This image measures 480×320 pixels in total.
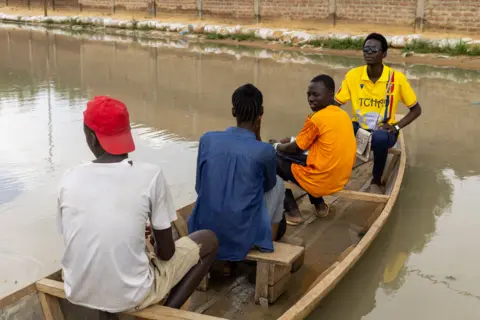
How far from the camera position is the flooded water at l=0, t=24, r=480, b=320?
433cm

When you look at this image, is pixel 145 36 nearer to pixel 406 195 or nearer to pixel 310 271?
pixel 406 195

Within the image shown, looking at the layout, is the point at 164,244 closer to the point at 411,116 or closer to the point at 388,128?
the point at 388,128

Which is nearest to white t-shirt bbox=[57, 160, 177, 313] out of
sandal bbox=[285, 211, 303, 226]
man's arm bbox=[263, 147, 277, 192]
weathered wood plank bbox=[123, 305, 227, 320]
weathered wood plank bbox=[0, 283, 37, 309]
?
weathered wood plank bbox=[123, 305, 227, 320]

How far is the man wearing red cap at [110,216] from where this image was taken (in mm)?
2525

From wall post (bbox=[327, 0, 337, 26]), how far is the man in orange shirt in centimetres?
1786

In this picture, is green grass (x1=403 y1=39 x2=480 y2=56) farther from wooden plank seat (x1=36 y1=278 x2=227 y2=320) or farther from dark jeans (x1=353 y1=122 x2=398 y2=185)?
wooden plank seat (x1=36 y1=278 x2=227 y2=320)

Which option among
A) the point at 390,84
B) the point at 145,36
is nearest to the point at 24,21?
the point at 145,36

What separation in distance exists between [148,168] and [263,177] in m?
1.10

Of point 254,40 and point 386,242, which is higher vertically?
point 254,40

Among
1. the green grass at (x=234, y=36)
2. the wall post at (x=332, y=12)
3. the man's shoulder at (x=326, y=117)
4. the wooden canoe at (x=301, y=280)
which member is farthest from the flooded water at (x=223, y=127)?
the wall post at (x=332, y=12)

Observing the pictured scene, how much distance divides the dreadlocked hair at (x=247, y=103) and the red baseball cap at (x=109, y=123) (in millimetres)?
1074

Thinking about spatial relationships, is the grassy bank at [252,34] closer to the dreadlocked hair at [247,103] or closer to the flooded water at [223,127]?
the flooded water at [223,127]

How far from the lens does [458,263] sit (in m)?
4.63

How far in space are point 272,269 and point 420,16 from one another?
17.6 meters
